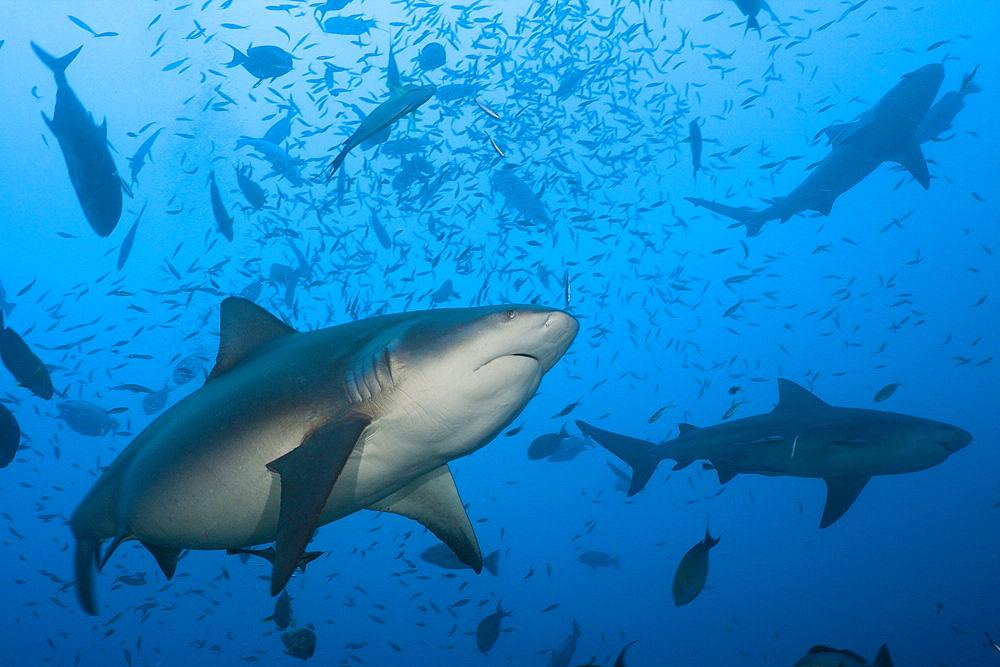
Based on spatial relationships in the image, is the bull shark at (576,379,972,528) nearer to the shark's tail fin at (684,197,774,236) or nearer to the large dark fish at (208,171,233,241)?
the large dark fish at (208,171,233,241)

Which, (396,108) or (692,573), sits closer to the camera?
(396,108)

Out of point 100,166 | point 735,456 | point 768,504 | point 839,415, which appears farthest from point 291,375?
point 768,504

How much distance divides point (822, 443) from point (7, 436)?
8.46m

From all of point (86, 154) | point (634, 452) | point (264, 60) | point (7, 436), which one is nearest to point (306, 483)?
point (86, 154)

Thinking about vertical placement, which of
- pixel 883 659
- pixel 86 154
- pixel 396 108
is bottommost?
pixel 883 659

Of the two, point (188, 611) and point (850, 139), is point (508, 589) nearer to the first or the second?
point (188, 611)

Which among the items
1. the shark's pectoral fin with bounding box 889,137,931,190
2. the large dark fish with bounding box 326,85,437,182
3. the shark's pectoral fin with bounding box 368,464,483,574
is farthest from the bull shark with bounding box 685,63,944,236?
the shark's pectoral fin with bounding box 368,464,483,574

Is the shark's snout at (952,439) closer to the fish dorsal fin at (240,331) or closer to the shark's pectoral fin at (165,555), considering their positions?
the fish dorsal fin at (240,331)

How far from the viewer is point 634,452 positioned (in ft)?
23.9

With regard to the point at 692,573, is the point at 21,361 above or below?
above

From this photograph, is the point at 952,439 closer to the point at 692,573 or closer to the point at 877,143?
the point at 692,573

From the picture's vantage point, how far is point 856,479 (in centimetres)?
629

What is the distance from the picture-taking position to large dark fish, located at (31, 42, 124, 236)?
5.07 m

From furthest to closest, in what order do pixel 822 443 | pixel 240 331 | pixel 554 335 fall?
1. pixel 822 443
2. pixel 240 331
3. pixel 554 335
